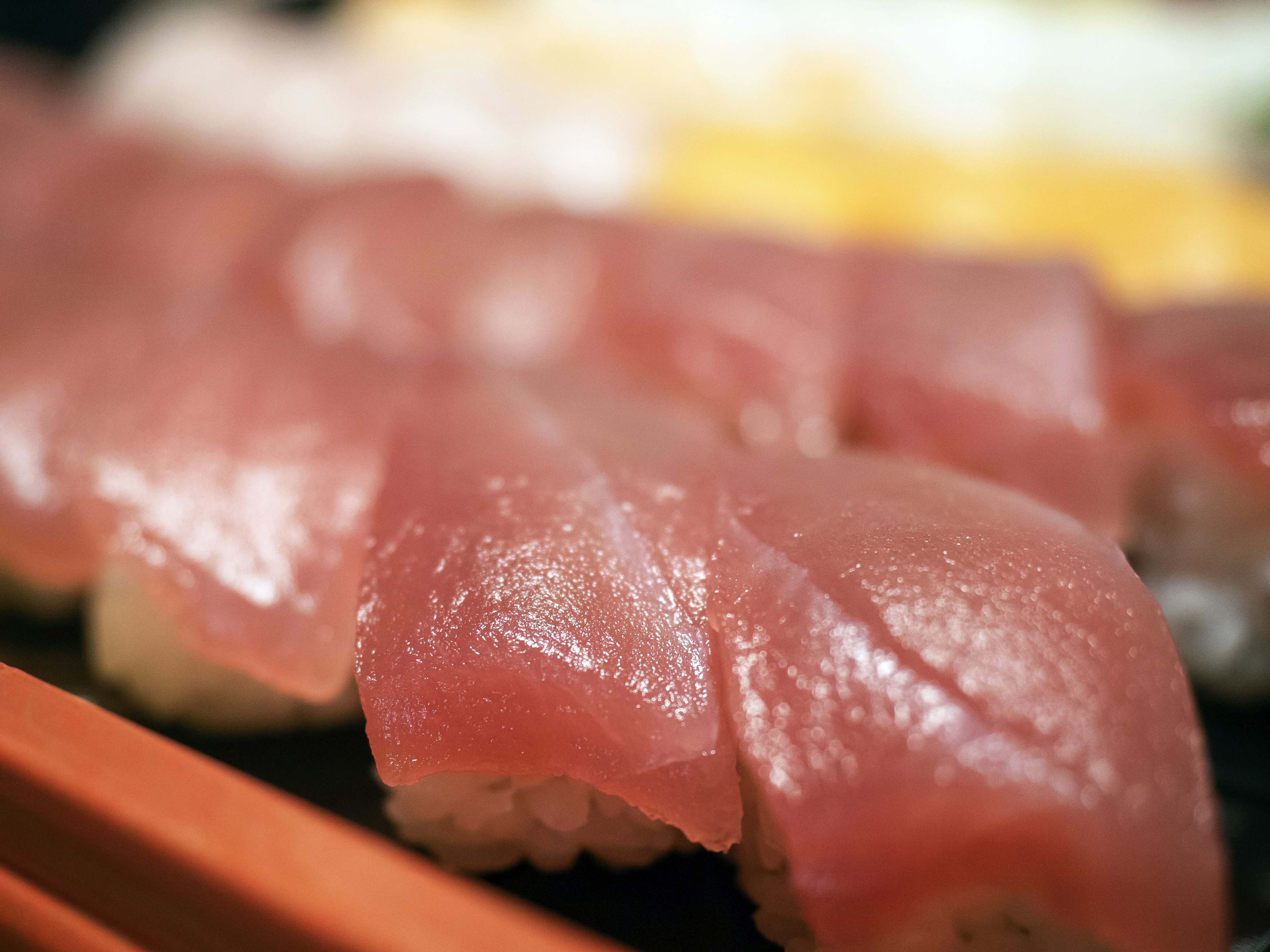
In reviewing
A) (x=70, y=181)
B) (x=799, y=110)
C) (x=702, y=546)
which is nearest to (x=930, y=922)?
(x=702, y=546)

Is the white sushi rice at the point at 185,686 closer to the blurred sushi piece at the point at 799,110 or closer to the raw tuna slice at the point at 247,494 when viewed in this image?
the raw tuna slice at the point at 247,494

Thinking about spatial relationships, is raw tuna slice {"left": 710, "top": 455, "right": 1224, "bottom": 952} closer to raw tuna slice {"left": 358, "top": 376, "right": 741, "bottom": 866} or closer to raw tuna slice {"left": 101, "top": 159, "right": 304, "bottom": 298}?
raw tuna slice {"left": 358, "top": 376, "right": 741, "bottom": 866}

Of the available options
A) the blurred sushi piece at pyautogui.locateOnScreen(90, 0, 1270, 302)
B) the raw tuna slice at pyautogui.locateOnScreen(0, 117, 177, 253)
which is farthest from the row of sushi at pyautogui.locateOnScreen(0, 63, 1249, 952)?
the blurred sushi piece at pyautogui.locateOnScreen(90, 0, 1270, 302)

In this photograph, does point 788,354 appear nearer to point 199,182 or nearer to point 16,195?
point 199,182

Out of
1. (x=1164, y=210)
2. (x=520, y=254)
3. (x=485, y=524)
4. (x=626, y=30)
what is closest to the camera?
(x=485, y=524)

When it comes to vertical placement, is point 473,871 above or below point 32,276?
below

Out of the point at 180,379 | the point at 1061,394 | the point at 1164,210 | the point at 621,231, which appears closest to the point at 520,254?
the point at 621,231

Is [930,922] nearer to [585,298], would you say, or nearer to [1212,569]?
[1212,569]
